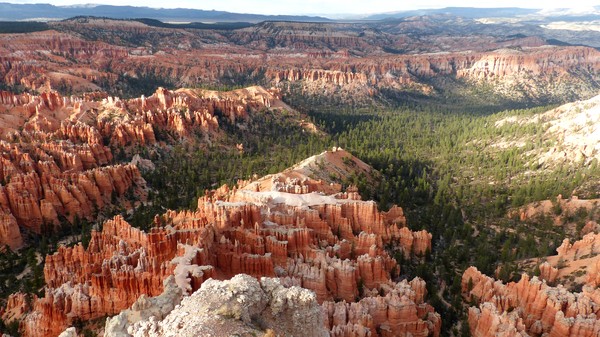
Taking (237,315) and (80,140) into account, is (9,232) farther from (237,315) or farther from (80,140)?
(237,315)

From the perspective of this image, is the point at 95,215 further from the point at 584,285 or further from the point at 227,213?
the point at 584,285

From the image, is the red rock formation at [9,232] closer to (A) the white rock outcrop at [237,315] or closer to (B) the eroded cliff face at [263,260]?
(B) the eroded cliff face at [263,260]

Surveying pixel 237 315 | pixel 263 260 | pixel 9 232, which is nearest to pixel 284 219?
pixel 263 260

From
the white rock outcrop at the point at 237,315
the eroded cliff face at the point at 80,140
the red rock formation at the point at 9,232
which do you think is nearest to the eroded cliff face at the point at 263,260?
the white rock outcrop at the point at 237,315

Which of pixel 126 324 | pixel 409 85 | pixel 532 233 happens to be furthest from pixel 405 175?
pixel 409 85

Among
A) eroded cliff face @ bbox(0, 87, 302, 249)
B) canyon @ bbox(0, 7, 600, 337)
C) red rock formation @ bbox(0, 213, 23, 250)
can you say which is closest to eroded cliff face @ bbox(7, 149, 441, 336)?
canyon @ bbox(0, 7, 600, 337)
